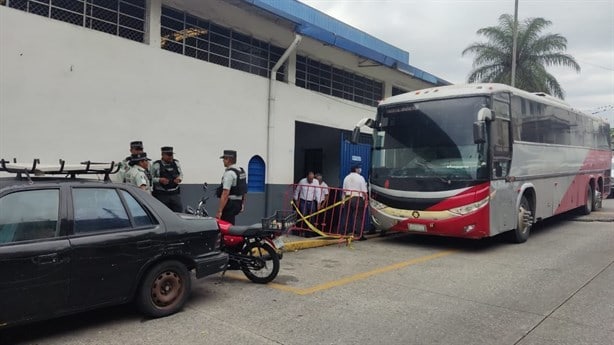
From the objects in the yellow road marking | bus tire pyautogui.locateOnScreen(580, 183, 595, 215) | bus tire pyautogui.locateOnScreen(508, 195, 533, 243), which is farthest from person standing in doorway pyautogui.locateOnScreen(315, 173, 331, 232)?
bus tire pyautogui.locateOnScreen(580, 183, 595, 215)

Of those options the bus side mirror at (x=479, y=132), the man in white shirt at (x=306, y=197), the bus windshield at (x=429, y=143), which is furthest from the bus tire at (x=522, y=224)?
the man in white shirt at (x=306, y=197)

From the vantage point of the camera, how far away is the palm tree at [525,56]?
80.9ft

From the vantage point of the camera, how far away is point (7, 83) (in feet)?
21.1

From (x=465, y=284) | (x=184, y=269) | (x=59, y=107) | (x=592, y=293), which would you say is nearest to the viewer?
(x=184, y=269)

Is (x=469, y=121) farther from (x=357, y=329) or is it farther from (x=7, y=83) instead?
(x=7, y=83)

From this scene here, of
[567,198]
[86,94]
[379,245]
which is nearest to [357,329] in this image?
[379,245]

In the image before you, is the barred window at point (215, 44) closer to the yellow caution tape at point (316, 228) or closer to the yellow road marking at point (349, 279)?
the yellow caution tape at point (316, 228)

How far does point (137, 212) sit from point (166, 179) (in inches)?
106

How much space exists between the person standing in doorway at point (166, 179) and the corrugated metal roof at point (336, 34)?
3.46 metres

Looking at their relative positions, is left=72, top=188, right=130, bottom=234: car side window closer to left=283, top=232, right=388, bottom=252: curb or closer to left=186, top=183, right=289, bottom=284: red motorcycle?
left=186, top=183, right=289, bottom=284: red motorcycle

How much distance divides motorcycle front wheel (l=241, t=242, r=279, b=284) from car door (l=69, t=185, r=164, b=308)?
5.23ft

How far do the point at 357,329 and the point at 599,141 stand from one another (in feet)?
44.2

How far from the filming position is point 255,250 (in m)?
6.06

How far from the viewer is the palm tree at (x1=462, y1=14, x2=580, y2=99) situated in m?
24.7
